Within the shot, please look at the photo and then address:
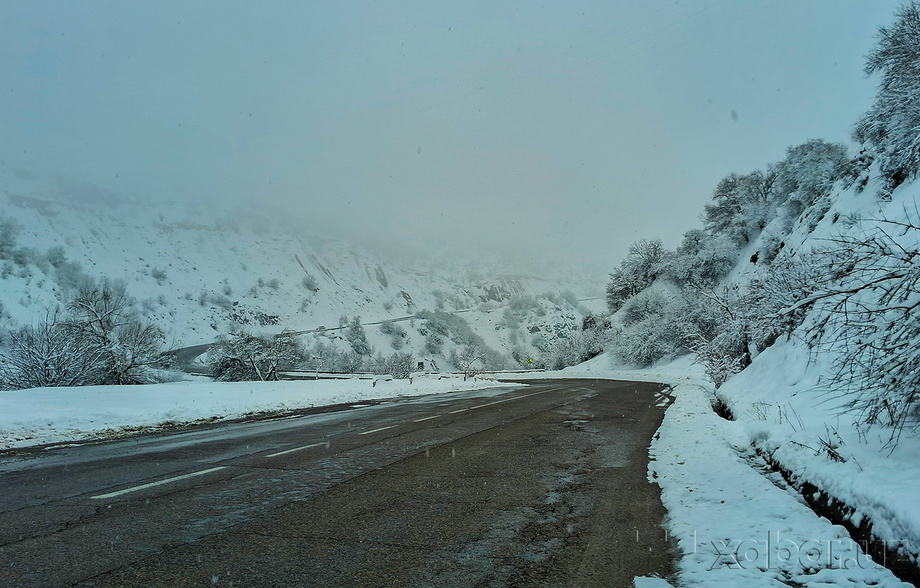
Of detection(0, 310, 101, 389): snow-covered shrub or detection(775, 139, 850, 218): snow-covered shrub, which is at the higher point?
detection(775, 139, 850, 218): snow-covered shrub

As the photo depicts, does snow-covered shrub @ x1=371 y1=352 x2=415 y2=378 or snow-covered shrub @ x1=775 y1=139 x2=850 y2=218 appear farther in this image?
snow-covered shrub @ x1=371 y1=352 x2=415 y2=378

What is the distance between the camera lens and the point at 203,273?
9806 cm

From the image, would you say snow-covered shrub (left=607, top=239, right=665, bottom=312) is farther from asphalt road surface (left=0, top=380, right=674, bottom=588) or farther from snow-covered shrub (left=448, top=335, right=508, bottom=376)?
asphalt road surface (left=0, top=380, right=674, bottom=588)

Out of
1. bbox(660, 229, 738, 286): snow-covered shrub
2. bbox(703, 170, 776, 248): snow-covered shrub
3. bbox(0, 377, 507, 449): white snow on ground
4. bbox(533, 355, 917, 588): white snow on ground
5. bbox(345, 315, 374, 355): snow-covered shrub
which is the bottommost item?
bbox(533, 355, 917, 588): white snow on ground

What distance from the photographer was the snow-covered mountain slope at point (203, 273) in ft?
217

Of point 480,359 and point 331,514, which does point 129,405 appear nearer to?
point 331,514

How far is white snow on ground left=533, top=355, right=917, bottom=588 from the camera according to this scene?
350cm

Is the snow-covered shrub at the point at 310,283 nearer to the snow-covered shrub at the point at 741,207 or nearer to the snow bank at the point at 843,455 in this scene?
the snow-covered shrub at the point at 741,207

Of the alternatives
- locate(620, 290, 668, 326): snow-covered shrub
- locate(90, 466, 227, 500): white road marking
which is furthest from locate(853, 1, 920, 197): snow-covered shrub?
locate(620, 290, 668, 326): snow-covered shrub

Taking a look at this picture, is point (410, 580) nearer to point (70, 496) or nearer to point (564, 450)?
point (70, 496)

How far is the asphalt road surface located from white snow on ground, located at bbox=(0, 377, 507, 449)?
2.78m

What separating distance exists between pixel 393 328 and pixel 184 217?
6875 centimetres

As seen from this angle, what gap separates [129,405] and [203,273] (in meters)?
93.3

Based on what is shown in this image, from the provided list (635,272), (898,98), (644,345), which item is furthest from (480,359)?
(898,98)
